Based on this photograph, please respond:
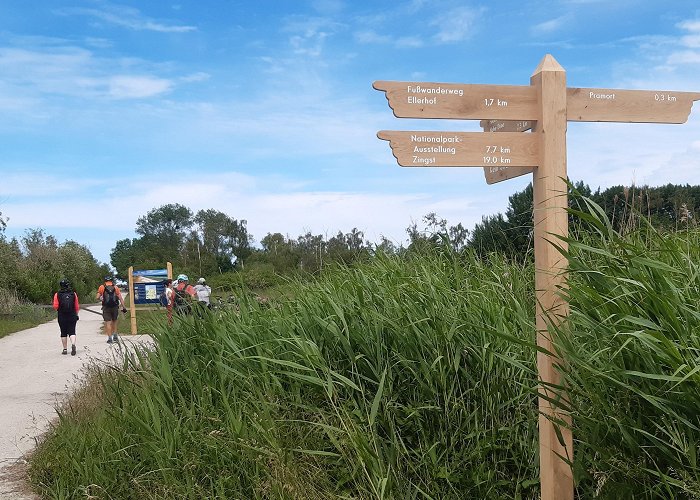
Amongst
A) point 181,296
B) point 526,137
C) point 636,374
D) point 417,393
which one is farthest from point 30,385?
point 636,374

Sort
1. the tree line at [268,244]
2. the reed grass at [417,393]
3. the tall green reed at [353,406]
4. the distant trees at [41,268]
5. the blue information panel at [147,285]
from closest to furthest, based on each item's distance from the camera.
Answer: the reed grass at [417,393]
the tall green reed at [353,406]
the tree line at [268,244]
the blue information panel at [147,285]
the distant trees at [41,268]

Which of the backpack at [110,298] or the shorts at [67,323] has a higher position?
the backpack at [110,298]

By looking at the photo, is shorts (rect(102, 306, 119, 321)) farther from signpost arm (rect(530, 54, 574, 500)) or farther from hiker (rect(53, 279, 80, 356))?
signpost arm (rect(530, 54, 574, 500))

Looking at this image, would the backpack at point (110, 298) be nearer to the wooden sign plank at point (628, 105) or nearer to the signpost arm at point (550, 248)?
the signpost arm at point (550, 248)

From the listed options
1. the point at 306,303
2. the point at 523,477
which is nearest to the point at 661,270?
the point at 523,477

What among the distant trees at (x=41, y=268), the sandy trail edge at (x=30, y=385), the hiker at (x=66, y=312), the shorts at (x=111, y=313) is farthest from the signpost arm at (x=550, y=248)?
the distant trees at (x=41, y=268)

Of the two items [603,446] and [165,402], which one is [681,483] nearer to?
[603,446]

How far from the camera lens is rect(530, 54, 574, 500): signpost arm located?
3910mm

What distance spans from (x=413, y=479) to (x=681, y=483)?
1676 millimetres

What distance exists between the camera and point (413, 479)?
4270mm

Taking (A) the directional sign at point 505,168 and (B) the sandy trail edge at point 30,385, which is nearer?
(A) the directional sign at point 505,168

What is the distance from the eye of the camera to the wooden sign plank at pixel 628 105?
179 inches

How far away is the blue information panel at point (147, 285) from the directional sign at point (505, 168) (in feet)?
55.7

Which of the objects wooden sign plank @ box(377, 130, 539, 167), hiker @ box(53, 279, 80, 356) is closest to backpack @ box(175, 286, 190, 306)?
wooden sign plank @ box(377, 130, 539, 167)
